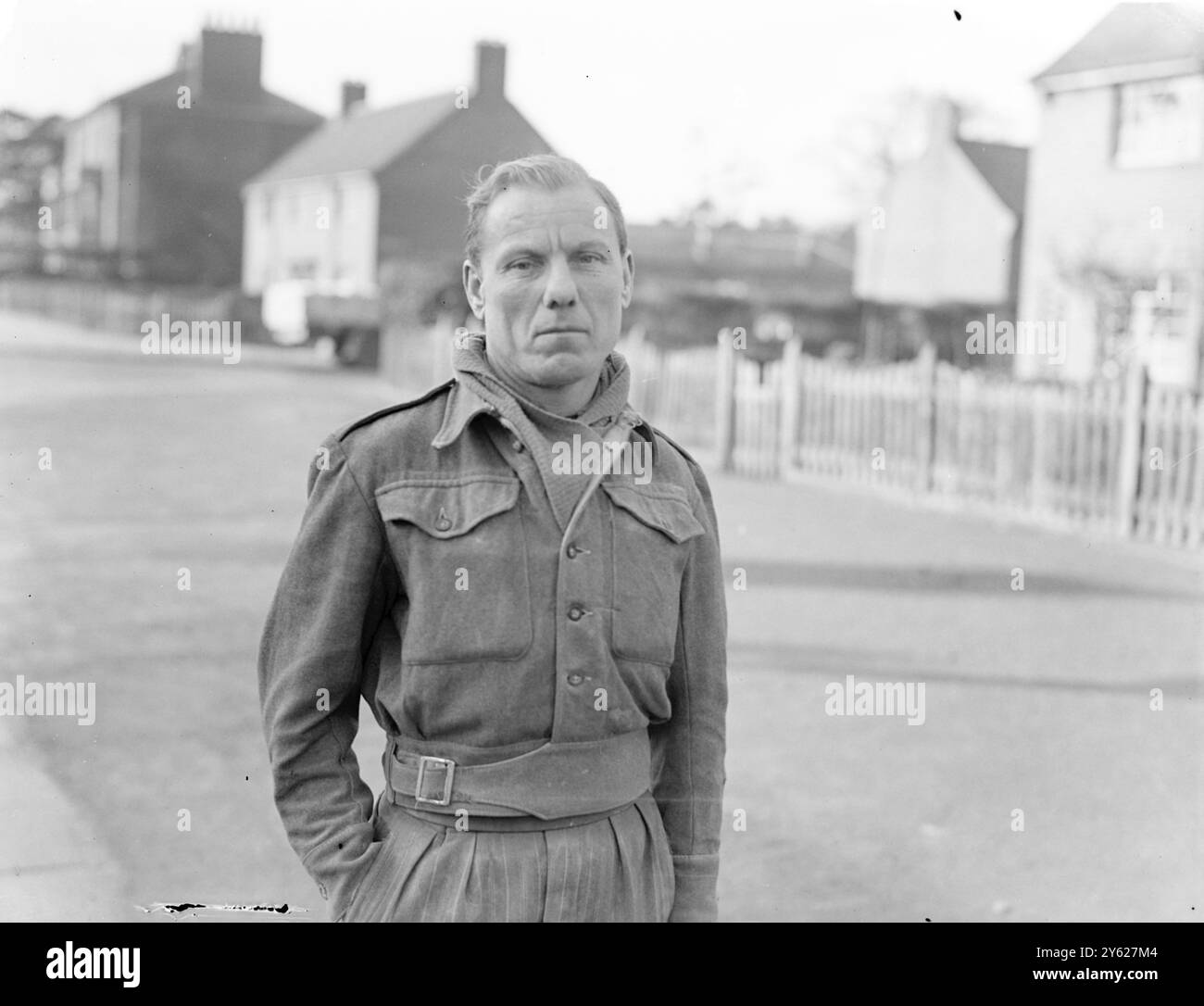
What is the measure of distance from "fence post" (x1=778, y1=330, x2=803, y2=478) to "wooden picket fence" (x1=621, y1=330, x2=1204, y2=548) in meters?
0.02

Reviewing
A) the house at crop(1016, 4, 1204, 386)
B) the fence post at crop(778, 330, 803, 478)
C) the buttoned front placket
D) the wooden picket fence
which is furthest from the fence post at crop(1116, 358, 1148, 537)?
the buttoned front placket

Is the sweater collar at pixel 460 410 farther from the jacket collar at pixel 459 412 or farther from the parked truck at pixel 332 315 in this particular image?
the parked truck at pixel 332 315

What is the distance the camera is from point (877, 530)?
1106 cm

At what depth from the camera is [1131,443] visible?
10797mm

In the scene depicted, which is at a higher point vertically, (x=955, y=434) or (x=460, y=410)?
(x=460, y=410)

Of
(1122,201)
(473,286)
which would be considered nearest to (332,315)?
(1122,201)

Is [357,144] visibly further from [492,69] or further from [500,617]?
[500,617]

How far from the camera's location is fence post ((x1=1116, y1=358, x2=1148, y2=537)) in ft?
35.2

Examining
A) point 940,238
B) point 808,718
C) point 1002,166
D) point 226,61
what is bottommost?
point 808,718

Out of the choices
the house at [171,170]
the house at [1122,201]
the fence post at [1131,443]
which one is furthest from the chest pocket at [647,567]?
the house at [1122,201]

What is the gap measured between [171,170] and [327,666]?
22143mm

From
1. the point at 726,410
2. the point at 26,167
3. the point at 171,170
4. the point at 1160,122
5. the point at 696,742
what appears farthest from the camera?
the point at 171,170

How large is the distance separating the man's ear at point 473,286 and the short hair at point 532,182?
0.01 m

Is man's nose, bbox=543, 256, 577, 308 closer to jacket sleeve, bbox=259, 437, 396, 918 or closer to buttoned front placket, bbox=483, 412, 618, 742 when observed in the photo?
buttoned front placket, bbox=483, 412, 618, 742
